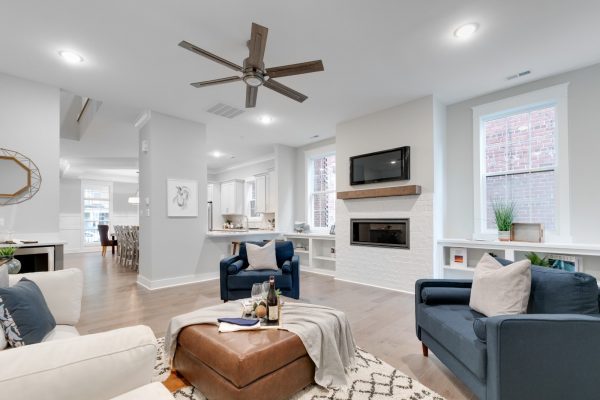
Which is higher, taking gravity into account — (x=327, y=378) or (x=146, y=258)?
(x=146, y=258)

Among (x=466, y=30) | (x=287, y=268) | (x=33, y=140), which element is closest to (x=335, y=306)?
(x=287, y=268)

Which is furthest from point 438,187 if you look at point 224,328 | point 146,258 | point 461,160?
point 146,258

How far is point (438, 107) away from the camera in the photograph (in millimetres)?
4566

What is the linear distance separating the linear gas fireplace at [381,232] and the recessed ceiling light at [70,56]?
4484 millimetres

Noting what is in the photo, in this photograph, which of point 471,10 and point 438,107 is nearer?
point 471,10

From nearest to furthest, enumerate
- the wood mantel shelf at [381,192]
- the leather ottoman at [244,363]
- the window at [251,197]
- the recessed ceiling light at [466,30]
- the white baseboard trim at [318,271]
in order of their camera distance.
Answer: the leather ottoman at [244,363], the recessed ceiling light at [466,30], the wood mantel shelf at [381,192], the white baseboard trim at [318,271], the window at [251,197]

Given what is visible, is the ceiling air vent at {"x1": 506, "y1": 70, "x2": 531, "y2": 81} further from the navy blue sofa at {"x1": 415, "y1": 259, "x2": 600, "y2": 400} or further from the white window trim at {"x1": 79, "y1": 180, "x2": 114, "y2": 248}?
the white window trim at {"x1": 79, "y1": 180, "x2": 114, "y2": 248}

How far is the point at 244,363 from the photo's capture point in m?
1.64

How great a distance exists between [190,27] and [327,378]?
127 inches

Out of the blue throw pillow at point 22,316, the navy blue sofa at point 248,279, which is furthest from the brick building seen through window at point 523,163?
the blue throw pillow at point 22,316

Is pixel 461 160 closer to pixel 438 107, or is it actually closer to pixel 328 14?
pixel 438 107

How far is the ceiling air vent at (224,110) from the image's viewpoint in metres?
4.73

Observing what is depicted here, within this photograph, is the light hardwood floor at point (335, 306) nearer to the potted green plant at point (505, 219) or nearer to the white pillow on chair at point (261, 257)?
the white pillow on chair at point (261, 257)

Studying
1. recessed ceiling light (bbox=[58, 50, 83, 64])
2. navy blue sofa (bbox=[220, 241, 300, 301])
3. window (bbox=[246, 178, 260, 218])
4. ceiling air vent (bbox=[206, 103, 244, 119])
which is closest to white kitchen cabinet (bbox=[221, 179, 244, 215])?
window (bbox=[246, 178, 260, 218])
